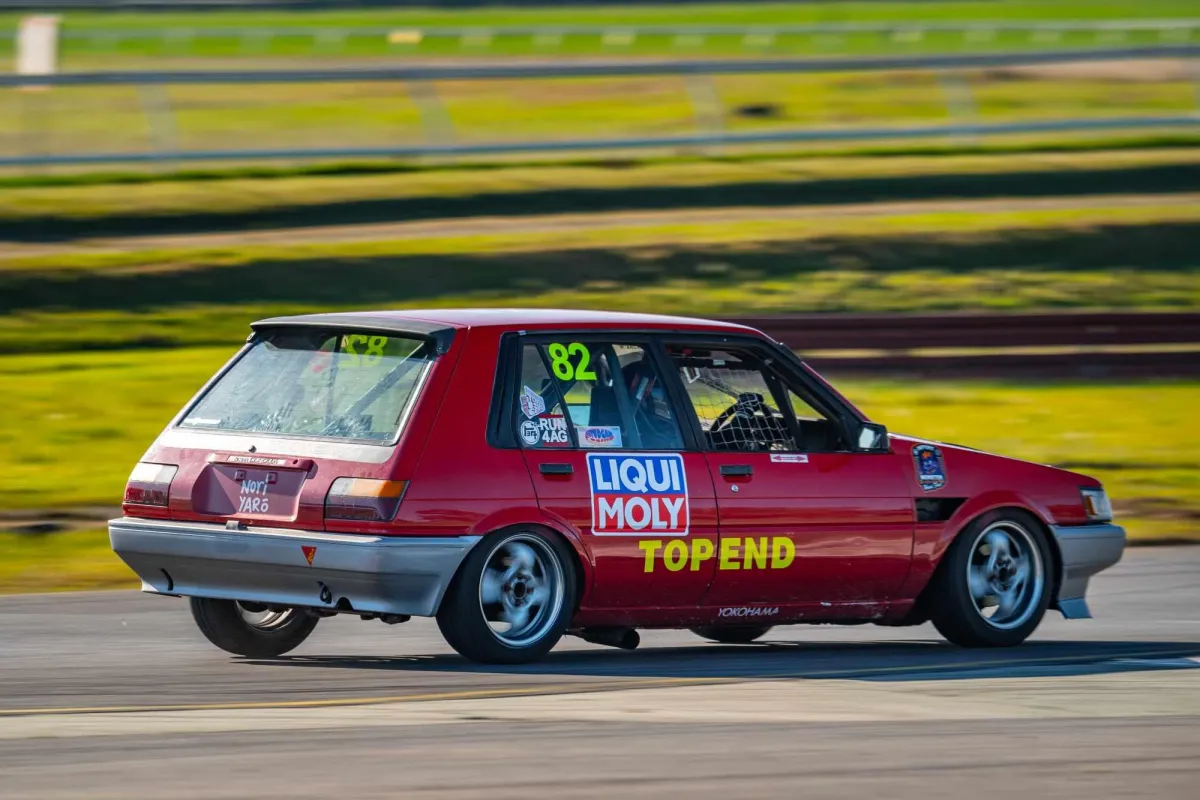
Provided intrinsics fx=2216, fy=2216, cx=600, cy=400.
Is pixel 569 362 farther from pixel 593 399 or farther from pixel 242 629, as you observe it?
pixel 242 629

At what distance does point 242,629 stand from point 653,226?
18600 millimetres

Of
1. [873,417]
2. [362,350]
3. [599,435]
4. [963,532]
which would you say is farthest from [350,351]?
[873,417]

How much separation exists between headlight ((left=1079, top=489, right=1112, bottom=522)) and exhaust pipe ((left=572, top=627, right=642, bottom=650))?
2.27m

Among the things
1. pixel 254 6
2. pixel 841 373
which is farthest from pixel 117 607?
pixel 254 6

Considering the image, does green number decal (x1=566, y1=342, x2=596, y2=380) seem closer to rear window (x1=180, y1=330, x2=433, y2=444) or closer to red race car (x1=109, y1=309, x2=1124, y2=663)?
red race car (x1=109, y1=309, x2=1124, y2=663)

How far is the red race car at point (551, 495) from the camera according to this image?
8414 mm

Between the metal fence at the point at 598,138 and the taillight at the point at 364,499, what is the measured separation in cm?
1970

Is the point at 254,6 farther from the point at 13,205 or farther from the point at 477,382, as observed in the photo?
the point at 477,382

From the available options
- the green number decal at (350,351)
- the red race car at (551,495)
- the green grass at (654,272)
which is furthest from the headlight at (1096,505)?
the green grass at (654,272)

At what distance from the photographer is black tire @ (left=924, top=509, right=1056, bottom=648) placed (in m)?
9.81

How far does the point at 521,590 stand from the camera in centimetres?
863

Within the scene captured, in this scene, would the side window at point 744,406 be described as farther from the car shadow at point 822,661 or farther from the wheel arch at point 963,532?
the car shadow at point 822,661

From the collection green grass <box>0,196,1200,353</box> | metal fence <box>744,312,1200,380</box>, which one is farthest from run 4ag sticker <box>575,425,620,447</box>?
green grass <box>0,196,1200,353</box>

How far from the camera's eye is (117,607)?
10.9 metres
